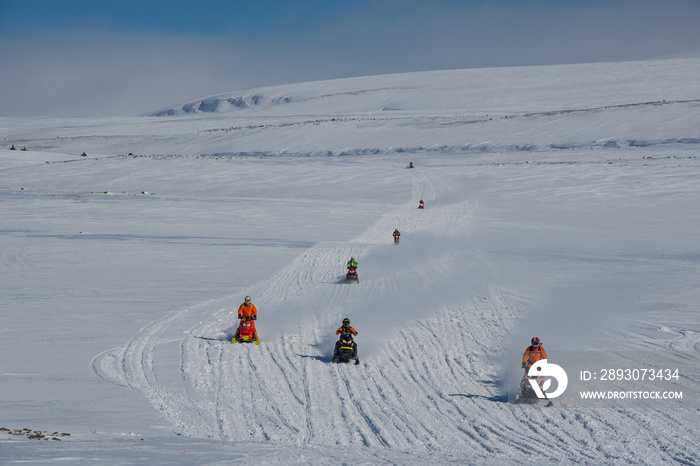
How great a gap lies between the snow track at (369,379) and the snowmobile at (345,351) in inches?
7.3

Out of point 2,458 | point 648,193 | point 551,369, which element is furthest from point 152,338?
point 648,193

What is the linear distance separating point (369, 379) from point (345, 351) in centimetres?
106

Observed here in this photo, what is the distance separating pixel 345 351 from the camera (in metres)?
11.7

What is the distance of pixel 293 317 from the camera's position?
15.2m

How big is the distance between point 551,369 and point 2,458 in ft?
25.8

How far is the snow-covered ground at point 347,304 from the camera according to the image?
8.24 meters

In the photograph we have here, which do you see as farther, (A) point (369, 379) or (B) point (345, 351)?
(B) point (345, 351)

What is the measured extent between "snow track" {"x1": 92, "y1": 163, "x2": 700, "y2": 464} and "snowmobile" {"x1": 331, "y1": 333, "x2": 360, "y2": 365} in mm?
185

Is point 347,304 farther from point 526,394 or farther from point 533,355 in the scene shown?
point 526,394

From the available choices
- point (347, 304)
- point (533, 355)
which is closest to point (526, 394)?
point (533, 355)

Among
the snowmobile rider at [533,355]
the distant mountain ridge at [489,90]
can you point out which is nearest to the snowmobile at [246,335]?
the snowmobile rider at [533,355]

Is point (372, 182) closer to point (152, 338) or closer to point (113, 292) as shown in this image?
point (113, 292)

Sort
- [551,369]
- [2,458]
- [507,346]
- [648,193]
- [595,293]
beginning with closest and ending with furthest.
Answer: [2,458] < [551,369] < [507,346] < [595,293] < [648,193]

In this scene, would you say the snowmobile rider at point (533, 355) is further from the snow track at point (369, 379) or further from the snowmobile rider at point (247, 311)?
the snowmobile rider at point (247, 311)
